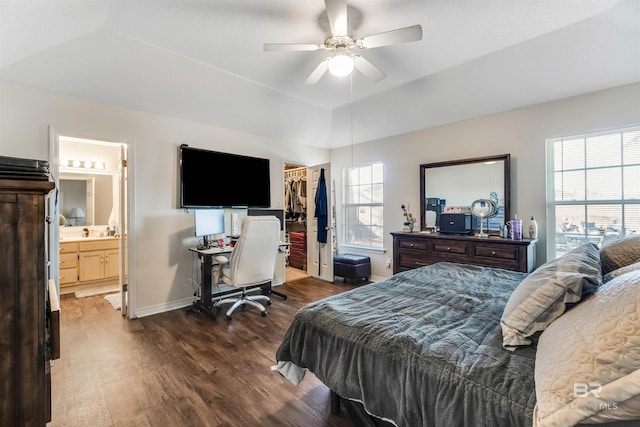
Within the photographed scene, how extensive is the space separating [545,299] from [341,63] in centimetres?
200

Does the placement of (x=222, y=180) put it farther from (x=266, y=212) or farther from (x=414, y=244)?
(x=414, y=244)

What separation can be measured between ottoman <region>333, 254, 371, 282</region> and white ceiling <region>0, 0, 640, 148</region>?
8.07 ft

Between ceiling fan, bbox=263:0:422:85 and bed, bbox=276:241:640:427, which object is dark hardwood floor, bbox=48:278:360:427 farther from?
ceiling fan, bbox=263:0:422:85

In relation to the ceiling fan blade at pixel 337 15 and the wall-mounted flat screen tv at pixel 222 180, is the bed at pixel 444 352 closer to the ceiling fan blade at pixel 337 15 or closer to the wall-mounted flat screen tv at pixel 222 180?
the ceiling fan blade at pixel 337 15

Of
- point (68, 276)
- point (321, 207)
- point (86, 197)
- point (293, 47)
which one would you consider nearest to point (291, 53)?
point (293, 47)

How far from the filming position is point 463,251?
348 cm

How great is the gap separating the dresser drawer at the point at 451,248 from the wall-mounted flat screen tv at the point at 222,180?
2.52 metres

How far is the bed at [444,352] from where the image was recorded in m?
0.88

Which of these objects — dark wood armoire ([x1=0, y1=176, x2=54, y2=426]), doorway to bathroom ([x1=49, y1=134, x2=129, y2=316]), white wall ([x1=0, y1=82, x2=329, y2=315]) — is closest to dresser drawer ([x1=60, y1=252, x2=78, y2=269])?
doorway to bathroom ([x1=49, y1=134, x2=129, y2=316])

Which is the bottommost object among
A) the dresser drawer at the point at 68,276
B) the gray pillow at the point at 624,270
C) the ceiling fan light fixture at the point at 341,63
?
the dresser drawer at the point at 68,276

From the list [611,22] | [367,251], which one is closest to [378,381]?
[611,22]

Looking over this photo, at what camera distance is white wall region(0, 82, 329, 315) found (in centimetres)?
269

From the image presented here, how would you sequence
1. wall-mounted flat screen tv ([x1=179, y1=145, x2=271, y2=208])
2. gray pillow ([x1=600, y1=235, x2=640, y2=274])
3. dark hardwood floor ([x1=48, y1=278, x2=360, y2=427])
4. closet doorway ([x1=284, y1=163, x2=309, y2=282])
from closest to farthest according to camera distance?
gray pillow ([x1=600, y1=235, x2=640, y2=274])
dark hardwood floor ([x1=48, y1=278, x2=360, y2=427])
wall-mounted flat screen tv ([x1=179, y1=145, x2=271, y2=208])
closet doorway ([x1=284, y1=163, x2=309, y2=282])
